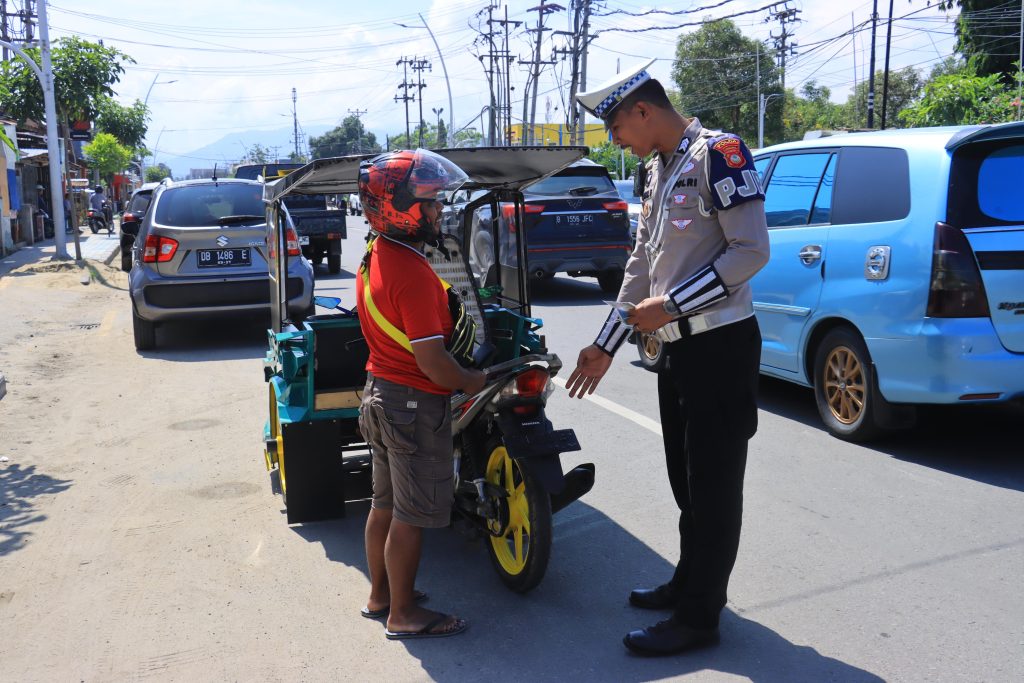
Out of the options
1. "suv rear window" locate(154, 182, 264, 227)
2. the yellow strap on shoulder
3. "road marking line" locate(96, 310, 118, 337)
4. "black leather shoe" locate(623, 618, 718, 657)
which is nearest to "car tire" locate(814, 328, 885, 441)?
"black leather shoe" locate(623, 618, 718, 657)

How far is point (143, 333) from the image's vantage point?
1022cm

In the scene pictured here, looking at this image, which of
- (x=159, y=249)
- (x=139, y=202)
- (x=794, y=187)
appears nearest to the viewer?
(x=794, y=187)

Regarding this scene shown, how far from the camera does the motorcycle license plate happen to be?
10.1 m

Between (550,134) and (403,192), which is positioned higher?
(550,134)

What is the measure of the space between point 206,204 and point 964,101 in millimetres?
15945

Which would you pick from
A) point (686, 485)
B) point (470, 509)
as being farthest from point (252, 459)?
point (686, 485)

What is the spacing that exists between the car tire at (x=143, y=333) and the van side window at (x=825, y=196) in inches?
277

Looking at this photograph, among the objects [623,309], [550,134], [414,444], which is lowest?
[414,444]

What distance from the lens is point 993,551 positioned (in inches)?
168

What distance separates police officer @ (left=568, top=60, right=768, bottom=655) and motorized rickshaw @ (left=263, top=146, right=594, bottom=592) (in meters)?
0.48

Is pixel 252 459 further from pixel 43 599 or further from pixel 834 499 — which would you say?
pixel 834 499

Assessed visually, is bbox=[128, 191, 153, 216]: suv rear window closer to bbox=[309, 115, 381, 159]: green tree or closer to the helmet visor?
the helmet visor

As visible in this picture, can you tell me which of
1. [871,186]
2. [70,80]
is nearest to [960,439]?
[871,186]

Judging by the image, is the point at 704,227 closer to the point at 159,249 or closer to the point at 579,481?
the point at 579,481
